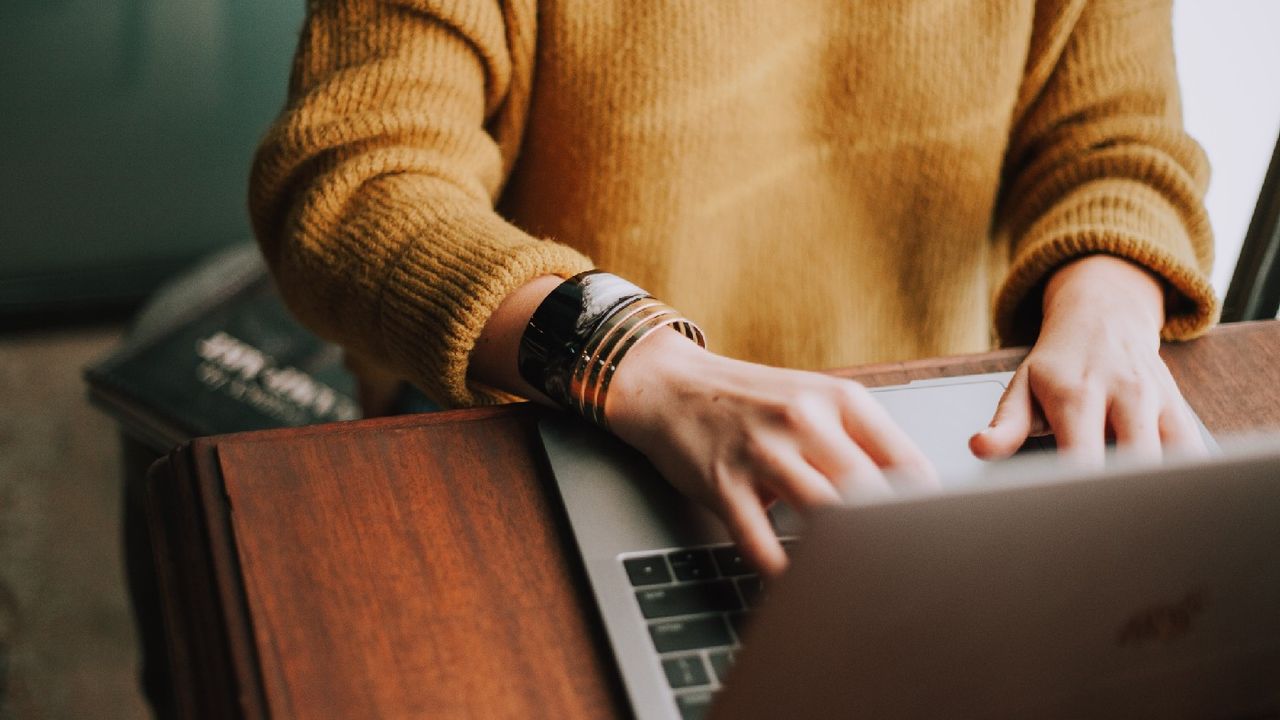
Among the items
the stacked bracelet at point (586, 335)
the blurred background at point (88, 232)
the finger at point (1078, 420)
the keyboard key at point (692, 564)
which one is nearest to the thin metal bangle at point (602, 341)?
the stacked bracelet at point (586, 335)

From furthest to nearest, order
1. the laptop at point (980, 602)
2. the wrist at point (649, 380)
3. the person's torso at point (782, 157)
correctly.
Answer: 1. the person's torso at point (782, 157)
2. the wrist at point (649, 380)
3. the laptop at point (980, 602)

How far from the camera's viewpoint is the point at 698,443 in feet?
1.59

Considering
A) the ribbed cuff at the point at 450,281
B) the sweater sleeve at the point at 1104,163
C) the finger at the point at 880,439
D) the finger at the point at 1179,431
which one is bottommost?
the ribbed cuff at the point at 450,281

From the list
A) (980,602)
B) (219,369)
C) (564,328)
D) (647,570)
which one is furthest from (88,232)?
(980,602)

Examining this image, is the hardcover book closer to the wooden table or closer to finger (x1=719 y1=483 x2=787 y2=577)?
the wooden table

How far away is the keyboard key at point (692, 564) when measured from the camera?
1.48 feet

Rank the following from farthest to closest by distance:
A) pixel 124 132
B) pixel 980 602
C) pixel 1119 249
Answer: pixel 124 132, pixel 1119 249, pixel 980 602

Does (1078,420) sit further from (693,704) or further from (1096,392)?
(693,704)

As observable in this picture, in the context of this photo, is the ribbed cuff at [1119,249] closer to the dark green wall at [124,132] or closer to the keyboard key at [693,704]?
the keyboard key at [693,704]

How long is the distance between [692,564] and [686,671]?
0.19 feet

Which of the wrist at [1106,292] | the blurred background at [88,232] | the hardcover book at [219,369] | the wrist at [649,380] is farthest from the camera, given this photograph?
the blurred background at [88,232]

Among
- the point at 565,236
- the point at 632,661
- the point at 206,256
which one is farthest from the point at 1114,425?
the point at 206,256

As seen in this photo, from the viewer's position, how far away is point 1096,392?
542 mm

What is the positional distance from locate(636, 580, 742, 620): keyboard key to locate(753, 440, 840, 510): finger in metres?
0.05
